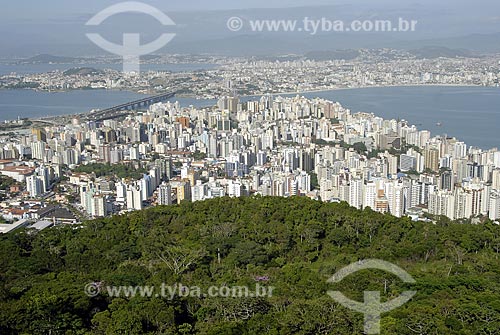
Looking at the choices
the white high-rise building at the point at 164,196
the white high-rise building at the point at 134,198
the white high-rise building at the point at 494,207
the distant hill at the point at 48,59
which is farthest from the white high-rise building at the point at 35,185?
the distant hill at the point at 48,59

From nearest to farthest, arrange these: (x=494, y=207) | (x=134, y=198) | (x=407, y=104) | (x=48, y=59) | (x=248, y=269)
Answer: (x=248, y=269)
(x=494, y=207)
(x=134, y=198)
(x=407, y=104)
(x=48, y=59)

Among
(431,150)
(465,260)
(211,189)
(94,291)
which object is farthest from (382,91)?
(94,291)

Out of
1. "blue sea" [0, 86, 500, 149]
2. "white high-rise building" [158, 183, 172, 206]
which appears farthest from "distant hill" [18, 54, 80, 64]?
"white high-rise building" [158, 183, 172, 206]

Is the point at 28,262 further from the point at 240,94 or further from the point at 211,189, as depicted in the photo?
the point at 240,94

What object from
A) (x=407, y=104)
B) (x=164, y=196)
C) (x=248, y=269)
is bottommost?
(x=164, y=196)

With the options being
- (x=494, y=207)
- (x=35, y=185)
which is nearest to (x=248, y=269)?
(x=494, y=207)

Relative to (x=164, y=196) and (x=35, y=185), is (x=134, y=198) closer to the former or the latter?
(x=164, y=196)

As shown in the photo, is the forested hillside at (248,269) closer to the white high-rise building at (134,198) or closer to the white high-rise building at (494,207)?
the white high-rise building at (494,207)

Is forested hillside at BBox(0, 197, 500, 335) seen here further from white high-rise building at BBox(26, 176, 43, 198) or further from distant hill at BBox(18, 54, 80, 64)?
distant hill at BBox(18, 54, 80, 64)
